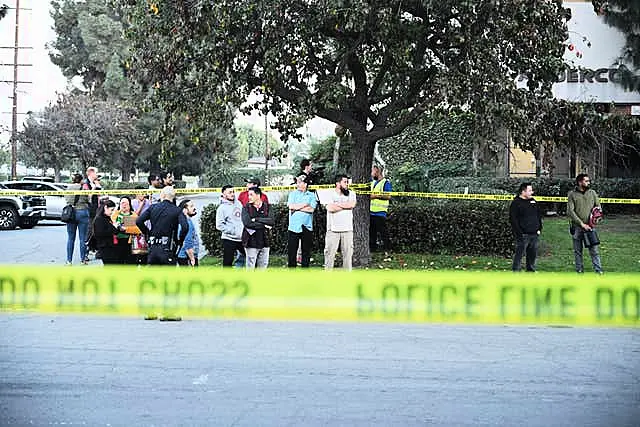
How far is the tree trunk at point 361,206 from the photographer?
1546 cm

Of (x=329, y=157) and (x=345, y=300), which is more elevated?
(x=329, y=157)

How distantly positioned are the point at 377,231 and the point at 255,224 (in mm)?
4812

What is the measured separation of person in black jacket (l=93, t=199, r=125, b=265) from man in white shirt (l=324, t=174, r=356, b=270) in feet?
11.3

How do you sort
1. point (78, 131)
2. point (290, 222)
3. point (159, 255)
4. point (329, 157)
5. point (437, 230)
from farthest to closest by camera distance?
point (78, 131)
point (329, 157)
point (437, 230)
point (290, 222)
point (159, 255)

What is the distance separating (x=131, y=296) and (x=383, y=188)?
11.6m

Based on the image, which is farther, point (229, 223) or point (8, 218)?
point (8, 218)

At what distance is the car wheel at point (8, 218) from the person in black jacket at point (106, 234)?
14.8 m

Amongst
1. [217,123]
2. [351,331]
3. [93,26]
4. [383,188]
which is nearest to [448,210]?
[383,188]

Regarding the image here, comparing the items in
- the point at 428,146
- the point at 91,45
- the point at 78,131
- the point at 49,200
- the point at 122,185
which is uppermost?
the point at 91,45

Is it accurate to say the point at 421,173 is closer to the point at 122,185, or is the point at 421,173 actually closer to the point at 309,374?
the point at 309,374

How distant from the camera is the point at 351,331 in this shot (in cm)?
945

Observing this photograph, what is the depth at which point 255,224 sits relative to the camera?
40.2ft

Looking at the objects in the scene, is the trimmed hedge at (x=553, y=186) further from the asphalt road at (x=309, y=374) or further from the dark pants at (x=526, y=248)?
the asphalt road at (x=309, y=374)

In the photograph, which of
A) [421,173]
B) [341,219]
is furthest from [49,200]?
[341,219]
